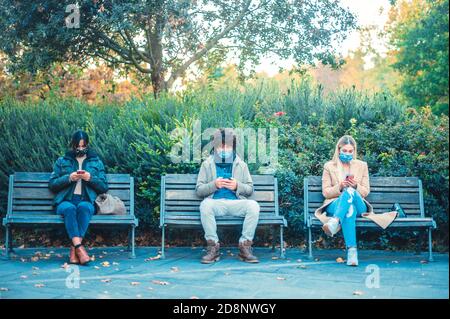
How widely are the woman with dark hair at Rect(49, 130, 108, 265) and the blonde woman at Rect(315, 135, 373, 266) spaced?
264 centimetres

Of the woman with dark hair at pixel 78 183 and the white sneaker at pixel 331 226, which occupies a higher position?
the woman with dark hair at pixel 78 183

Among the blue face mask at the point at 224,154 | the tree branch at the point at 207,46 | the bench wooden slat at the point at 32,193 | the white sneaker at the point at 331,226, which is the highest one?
the tree branch at the point at 207,46

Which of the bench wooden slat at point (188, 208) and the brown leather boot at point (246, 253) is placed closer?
the brown leather boot at point (246, 253)

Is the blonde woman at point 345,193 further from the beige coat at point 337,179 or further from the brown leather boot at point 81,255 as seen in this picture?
the brown leather boot at point 81,255

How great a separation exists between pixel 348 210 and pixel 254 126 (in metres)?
2.66

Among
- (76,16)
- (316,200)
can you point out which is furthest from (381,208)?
(76,16)

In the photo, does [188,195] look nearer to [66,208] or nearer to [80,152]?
[80,152]

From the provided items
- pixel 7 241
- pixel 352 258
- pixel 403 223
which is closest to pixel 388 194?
pixel 403 223

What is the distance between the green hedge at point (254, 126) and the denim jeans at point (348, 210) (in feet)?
3.72

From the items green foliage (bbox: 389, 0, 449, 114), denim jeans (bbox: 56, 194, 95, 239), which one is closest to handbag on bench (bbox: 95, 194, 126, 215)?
denim jeans (bbox: 56, 194, 95, 239)

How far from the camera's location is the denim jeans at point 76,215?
273 inches

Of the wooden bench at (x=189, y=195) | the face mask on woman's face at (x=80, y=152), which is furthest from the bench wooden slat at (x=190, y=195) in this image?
the face mask on woman's face at (x=80, y=152)

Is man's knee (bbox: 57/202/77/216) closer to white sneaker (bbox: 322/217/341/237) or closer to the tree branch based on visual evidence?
white sneaker (bbox: 322/217/341/237)
